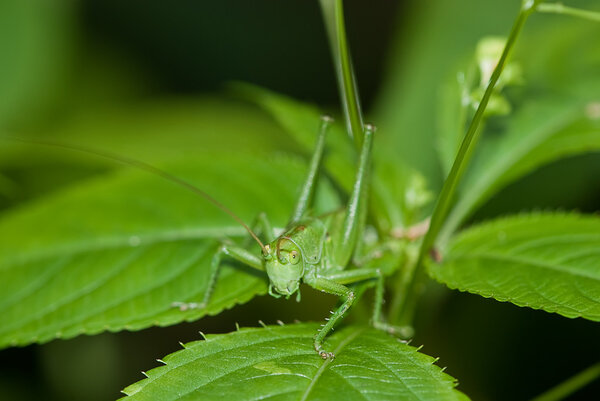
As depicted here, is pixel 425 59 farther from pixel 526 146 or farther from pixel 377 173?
pixel 377 173

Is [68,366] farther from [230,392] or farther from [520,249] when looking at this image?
[520,249]

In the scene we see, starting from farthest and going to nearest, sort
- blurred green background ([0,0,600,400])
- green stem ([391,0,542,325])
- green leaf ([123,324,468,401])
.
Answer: blurred green background ([0,0,600,400]), green stem ([391,0,542,325]), green leaf ([123,324,468,401])

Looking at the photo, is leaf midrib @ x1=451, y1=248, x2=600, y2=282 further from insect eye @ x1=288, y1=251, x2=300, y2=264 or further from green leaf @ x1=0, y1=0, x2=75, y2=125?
green leaf @ x1=0, y1=0, x2=75, y2=125

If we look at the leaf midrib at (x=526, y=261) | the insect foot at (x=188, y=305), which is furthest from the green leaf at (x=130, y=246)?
the leaf midrib at (x=526, y=261)

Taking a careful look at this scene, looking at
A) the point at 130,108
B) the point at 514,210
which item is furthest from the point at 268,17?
the point at 514,210

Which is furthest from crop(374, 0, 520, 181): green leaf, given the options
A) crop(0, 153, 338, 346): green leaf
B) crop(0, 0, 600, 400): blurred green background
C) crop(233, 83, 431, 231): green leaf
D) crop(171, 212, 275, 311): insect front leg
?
crop(171, 212, 275, 311): insect front leg
